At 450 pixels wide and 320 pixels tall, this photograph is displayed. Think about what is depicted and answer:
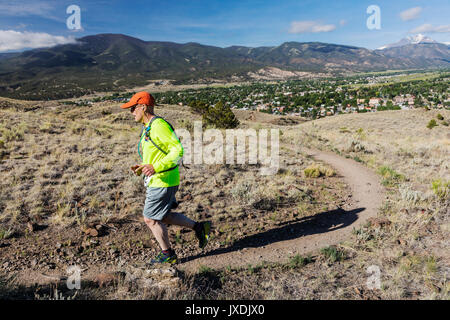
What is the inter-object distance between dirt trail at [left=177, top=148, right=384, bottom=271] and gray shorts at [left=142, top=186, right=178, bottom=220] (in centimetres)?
104

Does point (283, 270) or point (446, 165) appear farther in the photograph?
point (446, 165)

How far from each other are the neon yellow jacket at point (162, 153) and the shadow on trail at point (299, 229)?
1.58m

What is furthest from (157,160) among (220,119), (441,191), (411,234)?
(220,119)

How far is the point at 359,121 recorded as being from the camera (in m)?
37.7

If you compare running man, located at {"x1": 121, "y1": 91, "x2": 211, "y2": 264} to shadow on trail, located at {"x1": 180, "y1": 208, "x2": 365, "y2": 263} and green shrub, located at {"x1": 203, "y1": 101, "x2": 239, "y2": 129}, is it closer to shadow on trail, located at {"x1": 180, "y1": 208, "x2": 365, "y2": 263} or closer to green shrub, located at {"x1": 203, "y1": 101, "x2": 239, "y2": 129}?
shadow on trail, located at {"x1": 180, "y1": 208, "x2": 365, "y2": 263}

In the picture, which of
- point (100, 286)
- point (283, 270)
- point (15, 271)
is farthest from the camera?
point (283, 270)

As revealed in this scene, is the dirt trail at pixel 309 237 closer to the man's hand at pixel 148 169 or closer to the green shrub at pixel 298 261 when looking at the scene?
the green shrub at pixel 298 261

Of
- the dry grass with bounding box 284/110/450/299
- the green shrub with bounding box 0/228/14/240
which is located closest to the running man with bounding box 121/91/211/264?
the green shrub with bounding box 0/228/14/240

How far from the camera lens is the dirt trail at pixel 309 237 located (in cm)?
432

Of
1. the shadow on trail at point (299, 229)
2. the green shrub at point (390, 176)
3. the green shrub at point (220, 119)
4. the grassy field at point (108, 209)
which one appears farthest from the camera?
the green shrub at point (220, 119)

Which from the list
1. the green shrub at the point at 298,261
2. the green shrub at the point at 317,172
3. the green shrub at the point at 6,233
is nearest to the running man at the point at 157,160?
the green shrub at the point at 298,261
